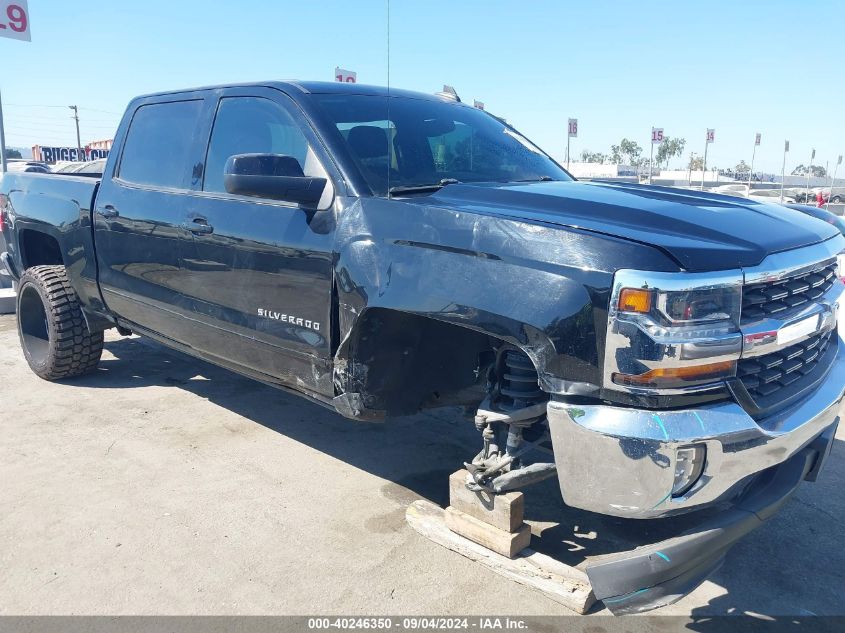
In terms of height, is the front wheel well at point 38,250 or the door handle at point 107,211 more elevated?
the door handle at point 107,211

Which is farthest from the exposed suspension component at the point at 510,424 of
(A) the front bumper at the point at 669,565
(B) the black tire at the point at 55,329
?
(B) the black tire at the point at 55,329

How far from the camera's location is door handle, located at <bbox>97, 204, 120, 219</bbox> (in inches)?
172

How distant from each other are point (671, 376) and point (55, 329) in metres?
4.50

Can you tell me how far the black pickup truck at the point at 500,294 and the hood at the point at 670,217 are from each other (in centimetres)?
1

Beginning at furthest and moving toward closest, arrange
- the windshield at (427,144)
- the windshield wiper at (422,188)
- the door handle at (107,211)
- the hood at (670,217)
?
the door handle at (107,211) → the windshield at (427,144) → the windshield wiper at (422,188) → the hood at (670,217)

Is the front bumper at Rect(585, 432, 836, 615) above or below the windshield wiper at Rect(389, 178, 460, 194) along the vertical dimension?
below

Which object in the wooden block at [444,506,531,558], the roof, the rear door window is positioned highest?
the roof

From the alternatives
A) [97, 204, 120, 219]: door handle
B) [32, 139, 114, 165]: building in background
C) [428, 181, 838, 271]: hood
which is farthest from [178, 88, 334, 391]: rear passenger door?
[32, 139, 114, 165]: building in background

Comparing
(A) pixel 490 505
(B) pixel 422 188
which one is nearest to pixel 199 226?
(B) pixel 422 188

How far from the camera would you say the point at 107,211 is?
443 centimetres

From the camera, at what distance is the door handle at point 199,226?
357 cm

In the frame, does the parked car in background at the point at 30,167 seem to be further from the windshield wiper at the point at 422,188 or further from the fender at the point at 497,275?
the fender at the point at 497,275

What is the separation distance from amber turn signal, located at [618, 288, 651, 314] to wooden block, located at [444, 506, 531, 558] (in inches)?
48.0

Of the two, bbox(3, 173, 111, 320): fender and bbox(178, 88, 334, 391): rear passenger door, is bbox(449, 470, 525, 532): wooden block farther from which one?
bbox(3, 173, 111, 320): fender
